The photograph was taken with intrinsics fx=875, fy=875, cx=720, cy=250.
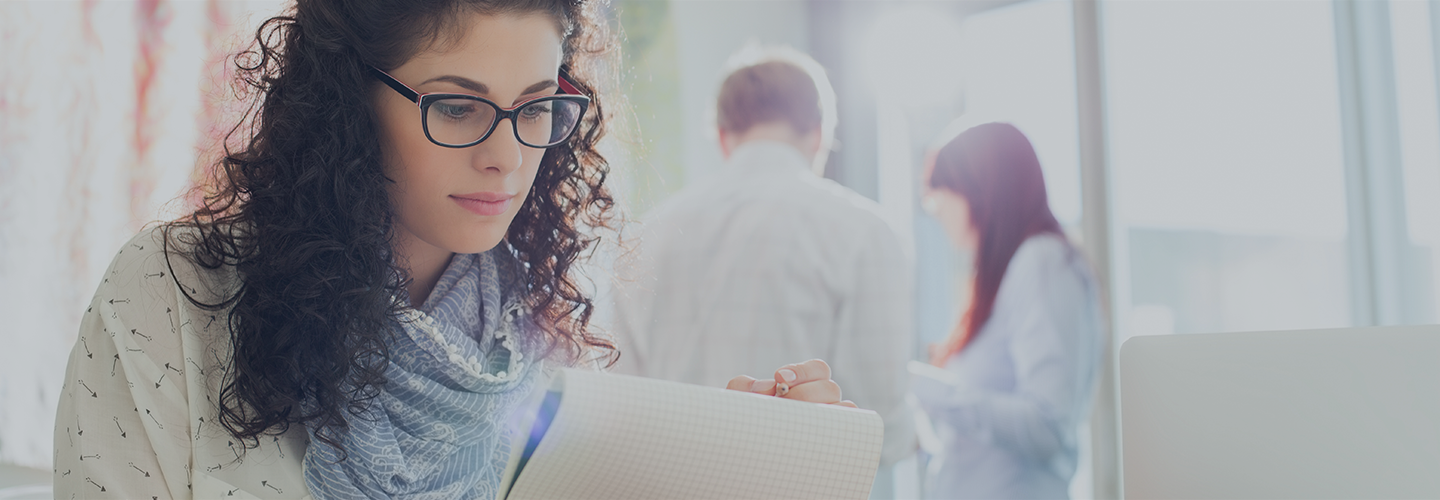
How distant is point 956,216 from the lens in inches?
86.4

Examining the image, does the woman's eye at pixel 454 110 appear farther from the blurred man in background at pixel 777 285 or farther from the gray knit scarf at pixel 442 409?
the blurred man in background at pixel 777 285

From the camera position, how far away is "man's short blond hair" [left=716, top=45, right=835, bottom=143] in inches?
78.0

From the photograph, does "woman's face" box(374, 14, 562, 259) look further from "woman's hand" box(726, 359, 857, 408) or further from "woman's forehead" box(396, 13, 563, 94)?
"woman's hand" box(726, 359, 857, 408)

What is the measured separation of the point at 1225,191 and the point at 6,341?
3.17 m

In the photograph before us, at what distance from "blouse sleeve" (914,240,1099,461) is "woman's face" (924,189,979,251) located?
0.19 m

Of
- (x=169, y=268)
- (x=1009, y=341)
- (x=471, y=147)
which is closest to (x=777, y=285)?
(x=1009, y=341)

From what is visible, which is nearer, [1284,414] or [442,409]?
[1284,414]

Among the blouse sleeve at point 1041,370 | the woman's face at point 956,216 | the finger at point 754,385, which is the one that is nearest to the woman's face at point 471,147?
the finger at point 754,385

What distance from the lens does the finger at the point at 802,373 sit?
86 centimetres


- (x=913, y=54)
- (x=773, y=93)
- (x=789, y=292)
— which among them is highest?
(x=913, y=54)

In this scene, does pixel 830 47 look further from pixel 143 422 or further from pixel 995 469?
pixel 143 422

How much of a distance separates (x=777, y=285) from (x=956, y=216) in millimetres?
Result: 606

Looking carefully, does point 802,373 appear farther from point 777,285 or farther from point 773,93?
point 773,93

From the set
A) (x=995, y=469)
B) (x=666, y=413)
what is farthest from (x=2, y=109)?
(x=995, y=469)
